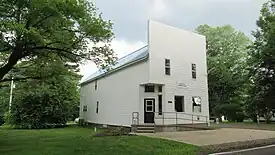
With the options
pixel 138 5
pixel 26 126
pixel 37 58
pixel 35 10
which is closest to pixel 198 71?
pixel 138 5

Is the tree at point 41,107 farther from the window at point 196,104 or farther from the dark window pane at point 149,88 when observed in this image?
the window at point 196,104

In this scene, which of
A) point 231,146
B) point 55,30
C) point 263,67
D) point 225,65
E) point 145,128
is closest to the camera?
point 231,146

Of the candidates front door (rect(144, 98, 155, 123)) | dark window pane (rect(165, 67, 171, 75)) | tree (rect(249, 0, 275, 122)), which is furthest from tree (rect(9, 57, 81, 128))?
tree (rect(249, 0, 275, 122))

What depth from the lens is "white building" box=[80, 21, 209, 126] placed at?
733 inches

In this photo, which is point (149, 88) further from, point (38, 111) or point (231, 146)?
point (38, 111)

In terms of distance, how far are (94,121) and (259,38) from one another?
22082mm

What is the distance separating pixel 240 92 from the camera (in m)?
37.9

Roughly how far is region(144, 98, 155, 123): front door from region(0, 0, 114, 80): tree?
Answer: 7.18 meters

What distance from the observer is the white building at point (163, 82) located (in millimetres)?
18609

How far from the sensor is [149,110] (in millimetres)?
18797

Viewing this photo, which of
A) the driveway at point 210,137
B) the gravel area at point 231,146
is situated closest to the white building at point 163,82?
the driveway at point 210,137

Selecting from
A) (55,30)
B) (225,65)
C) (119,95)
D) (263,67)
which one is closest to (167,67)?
(119,95)

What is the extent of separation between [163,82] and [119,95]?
4715mm

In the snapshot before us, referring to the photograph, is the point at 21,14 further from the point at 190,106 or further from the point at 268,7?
the point at 268,7
